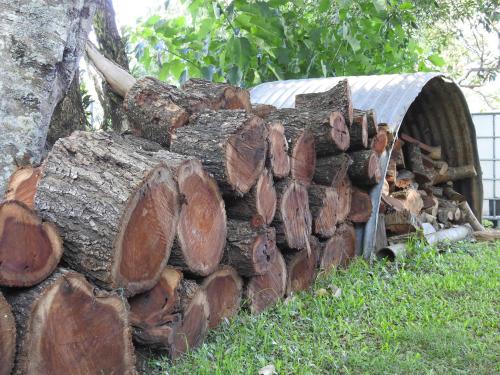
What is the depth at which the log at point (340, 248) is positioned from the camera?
16.9ft

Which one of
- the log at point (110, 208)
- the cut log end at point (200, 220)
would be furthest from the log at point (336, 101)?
the log at point (110, 208)

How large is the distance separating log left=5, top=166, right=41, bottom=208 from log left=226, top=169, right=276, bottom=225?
1.25m

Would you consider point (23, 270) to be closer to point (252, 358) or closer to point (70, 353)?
point (70, 353)

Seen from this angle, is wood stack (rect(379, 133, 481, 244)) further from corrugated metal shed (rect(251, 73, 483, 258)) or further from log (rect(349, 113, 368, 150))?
log (rect(349, 113, 368, 150))

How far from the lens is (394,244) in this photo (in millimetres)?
6027

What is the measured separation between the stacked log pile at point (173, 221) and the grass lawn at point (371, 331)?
204mm

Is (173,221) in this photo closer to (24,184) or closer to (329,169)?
(24,184)

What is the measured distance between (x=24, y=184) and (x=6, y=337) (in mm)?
1292

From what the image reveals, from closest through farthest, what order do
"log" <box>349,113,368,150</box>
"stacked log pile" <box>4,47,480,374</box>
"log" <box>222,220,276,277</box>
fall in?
"stacked log pile" <box>4,47,480,374</box> → "log" <box>222,220,276,277</box> → "log" <box>349,113,368,150</box>

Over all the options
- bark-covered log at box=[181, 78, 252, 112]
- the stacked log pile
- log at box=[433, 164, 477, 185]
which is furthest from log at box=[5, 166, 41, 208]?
log at box=[433, 164, 477, 185]

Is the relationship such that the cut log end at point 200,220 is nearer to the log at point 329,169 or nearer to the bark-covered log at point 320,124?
the bark-covered log at point 320,124

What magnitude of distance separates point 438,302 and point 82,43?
300 centimetres

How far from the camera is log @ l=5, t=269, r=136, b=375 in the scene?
235 cm

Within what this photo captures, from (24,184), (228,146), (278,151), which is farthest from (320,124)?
(24,184)
